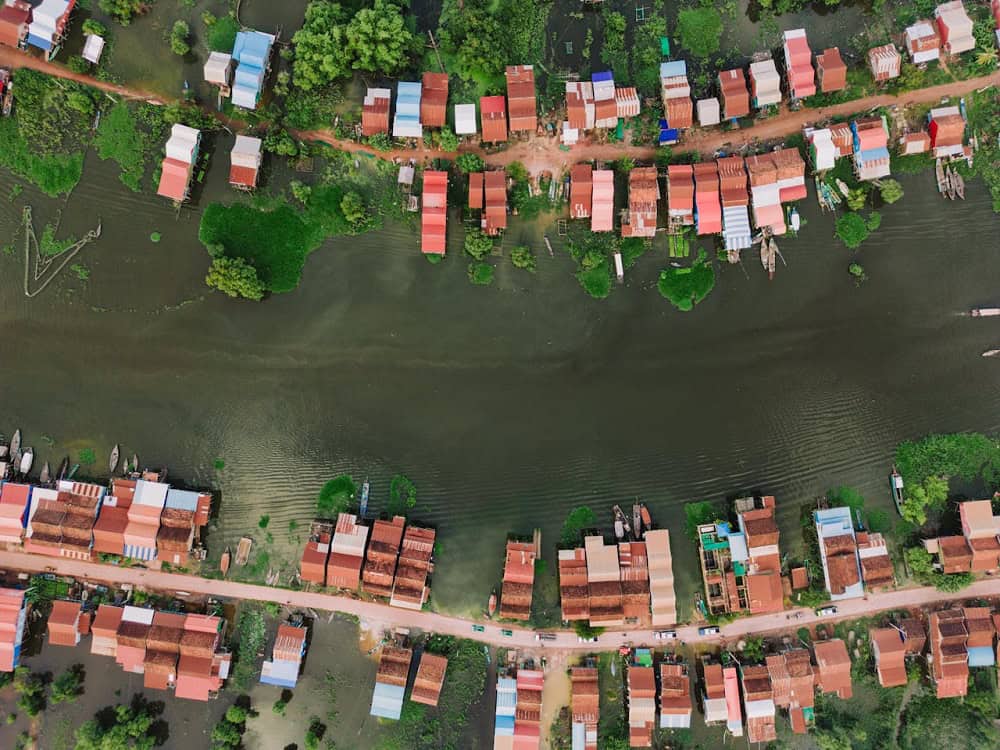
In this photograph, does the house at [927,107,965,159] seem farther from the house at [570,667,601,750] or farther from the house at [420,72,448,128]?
the house at [570,667,601,750]

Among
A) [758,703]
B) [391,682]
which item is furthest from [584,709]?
[391,682]

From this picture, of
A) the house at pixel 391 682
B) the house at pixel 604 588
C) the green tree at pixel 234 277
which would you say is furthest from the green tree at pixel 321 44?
the house at pixel 391 682

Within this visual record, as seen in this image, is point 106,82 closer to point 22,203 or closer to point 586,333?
point 22,203

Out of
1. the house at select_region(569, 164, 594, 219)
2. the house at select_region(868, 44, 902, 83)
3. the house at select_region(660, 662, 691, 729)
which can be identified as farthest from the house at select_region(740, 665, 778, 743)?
the house at select_region(868, 44, 902, 83)

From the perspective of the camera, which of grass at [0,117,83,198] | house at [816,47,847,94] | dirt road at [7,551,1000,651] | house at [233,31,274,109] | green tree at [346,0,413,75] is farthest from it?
dirt road at [7,551,1000,651]

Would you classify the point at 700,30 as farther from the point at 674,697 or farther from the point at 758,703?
the point at 758,703

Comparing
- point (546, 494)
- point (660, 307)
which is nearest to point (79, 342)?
point (546, 494)
